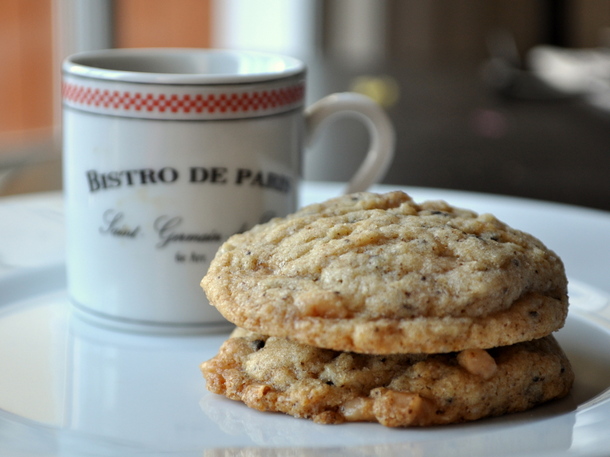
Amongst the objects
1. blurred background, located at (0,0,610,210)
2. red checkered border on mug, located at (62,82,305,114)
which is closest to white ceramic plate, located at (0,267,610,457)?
red checkered border on mug, located at (62,82,305,114)

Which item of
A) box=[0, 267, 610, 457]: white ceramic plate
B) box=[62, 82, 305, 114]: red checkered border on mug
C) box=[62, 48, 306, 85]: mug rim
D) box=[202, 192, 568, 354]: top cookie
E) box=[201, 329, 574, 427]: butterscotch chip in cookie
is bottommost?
box=[0, 267, 610, 457]: white ceramic plate

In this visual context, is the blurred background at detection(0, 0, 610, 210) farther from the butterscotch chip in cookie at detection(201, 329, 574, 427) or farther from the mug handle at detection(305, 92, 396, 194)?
the butterscotch chip in cookie at detection(201, 329, 574, 427)

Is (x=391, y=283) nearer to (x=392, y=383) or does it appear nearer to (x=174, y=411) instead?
(x=392, y=383)

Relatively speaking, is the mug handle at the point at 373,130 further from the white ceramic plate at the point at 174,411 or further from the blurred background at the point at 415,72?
the blurred background at the point at 415,72

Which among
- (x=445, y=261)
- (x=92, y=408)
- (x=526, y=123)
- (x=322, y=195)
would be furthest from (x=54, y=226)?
(x=526, y=123)

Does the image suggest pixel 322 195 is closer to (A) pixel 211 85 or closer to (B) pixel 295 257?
(A) pixel 211 85

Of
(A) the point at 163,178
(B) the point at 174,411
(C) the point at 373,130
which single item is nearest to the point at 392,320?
(B) the point at 174,411

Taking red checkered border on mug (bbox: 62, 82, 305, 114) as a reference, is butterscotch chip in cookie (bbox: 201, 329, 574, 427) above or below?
below
